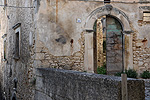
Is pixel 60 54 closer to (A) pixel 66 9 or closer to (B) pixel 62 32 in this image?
(B) pixel 62 32

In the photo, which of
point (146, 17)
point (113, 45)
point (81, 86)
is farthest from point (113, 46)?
point (81, 86)

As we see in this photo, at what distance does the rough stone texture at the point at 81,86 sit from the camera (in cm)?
265

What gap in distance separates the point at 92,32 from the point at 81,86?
381cm

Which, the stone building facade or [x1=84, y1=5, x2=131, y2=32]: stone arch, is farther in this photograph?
[x1=84, y1=5, x2=131, y2=32]: stone arch

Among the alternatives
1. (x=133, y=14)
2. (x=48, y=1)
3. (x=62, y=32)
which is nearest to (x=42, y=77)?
(x=62, y=32)

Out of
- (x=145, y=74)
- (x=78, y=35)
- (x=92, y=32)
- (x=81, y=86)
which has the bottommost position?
(x=145, y=74)

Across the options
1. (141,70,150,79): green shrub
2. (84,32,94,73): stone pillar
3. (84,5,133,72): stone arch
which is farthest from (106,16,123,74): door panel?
(141,70,150,79): green shrub

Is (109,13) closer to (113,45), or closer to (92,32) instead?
(92,32)

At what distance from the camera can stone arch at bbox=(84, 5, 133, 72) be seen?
700cm

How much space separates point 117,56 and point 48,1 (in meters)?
2.92

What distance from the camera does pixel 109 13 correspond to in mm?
7215

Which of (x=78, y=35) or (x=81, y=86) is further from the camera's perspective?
(x=78, y=35)

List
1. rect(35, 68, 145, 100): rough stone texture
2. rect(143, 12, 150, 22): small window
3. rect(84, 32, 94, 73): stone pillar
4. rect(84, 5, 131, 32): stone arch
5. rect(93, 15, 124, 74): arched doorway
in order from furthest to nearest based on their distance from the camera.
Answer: rect(143, 12, 150, 22): small window → rect(93, 15, 124, 74): arched doorway → rect(84, 5, 131, 32): stone arch → rect(84, 32, 94, 73): stone pillar → rect(35, 68, 145, 100): rough stone texture

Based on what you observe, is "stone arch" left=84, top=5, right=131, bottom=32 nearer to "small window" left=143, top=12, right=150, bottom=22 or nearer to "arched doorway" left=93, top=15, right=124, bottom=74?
"arched doorway" left=93, top=15, right=124, bottom=74
